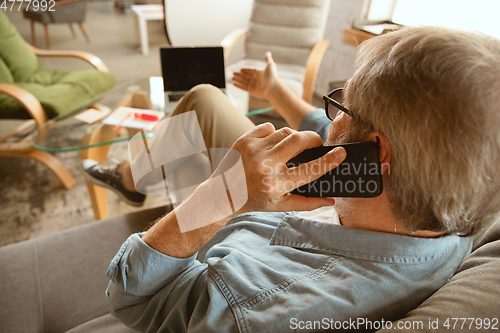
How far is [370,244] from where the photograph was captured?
2.05ft

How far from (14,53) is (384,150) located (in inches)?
105

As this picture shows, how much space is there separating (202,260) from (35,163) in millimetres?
1747

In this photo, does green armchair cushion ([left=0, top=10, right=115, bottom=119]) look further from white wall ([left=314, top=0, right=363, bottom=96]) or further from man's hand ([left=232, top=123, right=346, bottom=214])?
white wall ([left=314, top=0, right=363, bottom=96])

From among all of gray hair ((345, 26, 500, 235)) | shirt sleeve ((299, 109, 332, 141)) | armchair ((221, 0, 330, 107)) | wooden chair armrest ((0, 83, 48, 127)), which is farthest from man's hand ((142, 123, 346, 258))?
armchair ((221, 0, 330, 107))

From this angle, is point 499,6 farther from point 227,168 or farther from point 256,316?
point 256,316

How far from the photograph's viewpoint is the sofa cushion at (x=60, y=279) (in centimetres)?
86

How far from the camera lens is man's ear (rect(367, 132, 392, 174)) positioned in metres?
0.56

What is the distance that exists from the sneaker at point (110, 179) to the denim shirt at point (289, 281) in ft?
2.72

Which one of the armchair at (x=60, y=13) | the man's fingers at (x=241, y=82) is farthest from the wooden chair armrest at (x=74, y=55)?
the armchair at (x=60, y=13)

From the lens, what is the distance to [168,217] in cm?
70

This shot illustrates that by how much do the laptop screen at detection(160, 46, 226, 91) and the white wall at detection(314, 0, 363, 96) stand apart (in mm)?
1474

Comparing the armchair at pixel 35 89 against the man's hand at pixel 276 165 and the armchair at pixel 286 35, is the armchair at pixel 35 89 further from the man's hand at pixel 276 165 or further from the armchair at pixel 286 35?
the man's hand at pixel 276 165

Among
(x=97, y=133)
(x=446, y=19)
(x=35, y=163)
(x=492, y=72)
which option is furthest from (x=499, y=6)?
(x=35, y=163)

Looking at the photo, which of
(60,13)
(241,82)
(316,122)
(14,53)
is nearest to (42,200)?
(14,53)
